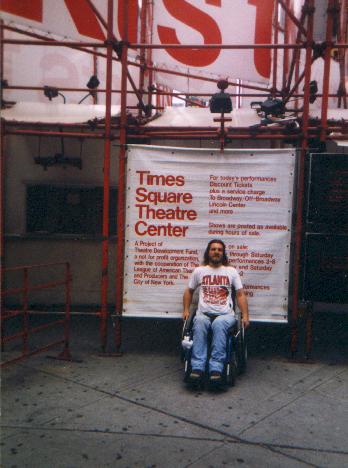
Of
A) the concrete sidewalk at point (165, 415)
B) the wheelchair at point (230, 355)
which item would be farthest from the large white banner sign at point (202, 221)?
the concrete sidewalk at point (165, 415)

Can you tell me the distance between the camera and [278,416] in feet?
14.4

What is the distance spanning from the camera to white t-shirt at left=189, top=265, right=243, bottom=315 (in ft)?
17.8

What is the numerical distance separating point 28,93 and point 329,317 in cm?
684

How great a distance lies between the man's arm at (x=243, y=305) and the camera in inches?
213

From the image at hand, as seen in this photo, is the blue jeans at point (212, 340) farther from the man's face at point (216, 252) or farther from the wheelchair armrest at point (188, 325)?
the man's face at point (216, 252)

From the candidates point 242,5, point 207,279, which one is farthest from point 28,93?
point 207,279

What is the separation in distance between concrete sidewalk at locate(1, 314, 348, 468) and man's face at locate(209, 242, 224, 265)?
4.30 feet

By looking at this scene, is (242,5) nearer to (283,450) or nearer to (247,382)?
(247,382)

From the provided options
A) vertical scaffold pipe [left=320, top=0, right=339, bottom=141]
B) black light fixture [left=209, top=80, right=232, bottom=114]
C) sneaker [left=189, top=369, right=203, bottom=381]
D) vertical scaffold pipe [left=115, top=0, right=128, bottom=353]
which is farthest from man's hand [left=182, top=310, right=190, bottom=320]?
vertical scaffold pipe [left=320, top=0, right=339, bottom=141]

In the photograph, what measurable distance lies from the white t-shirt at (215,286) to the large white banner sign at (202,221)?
20 cm

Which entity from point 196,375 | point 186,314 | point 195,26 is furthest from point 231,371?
point 195,26

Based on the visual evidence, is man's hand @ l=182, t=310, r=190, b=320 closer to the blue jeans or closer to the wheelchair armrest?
the wheelchair armrest

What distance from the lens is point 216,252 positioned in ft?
18.0

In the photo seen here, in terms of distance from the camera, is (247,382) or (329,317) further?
(329,317)
